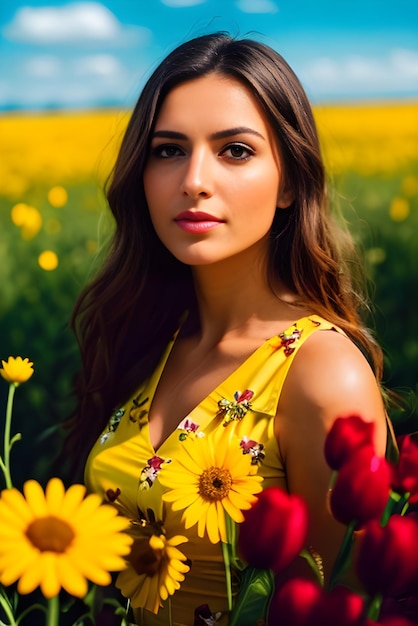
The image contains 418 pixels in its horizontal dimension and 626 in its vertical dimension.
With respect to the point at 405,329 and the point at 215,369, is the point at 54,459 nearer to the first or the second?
the point at 215,369

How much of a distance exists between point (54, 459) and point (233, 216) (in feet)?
2.17

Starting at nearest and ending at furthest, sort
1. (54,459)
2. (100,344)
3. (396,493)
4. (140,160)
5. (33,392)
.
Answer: (396,493), (140,160), (100,344), (54,459), (33,392)

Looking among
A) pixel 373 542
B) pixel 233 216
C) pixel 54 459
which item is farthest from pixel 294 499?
pixel 54 459

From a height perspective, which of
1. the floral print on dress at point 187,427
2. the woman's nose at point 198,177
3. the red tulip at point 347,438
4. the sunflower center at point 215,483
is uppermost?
the woman's nose at point 198,177

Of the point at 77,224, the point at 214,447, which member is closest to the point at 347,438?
the point at 214,447

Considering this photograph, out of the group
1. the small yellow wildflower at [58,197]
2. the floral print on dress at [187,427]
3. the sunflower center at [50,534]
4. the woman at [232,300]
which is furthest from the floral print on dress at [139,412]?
the sunflower center at [50,534]

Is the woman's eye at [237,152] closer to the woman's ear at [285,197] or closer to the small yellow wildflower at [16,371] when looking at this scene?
the woman's ear at [285,197]

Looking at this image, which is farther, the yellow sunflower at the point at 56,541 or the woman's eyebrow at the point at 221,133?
the woman's eyebrow at the point at 221,133

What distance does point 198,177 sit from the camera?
0.97 m

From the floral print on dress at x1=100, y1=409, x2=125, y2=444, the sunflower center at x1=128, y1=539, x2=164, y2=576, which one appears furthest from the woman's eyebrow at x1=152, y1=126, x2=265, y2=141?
the sunflower center at x1=128, y1=539, x2=164, y2=576

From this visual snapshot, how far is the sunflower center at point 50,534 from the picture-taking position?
0.40 meters

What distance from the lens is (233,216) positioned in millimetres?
1006

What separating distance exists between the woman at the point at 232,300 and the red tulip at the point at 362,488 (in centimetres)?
39

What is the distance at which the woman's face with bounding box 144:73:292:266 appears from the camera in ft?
3.23
